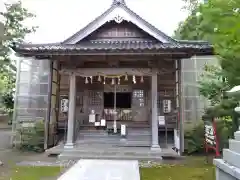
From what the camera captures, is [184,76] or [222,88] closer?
[222,88]

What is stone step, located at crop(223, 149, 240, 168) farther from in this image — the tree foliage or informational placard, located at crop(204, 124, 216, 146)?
informational placard, located at crop(204, 124, 216, 146)

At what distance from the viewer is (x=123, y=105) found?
48.7 ft

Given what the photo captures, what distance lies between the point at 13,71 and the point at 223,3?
2061cm

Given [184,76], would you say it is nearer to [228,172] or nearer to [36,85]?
[36,85]

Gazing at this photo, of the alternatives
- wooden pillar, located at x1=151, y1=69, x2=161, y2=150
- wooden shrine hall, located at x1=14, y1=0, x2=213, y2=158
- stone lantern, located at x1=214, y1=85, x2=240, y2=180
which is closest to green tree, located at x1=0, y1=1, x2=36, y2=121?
wooden shrine hall, located at x1=14, y1=0, x2=213, y2=158

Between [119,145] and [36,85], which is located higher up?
[36,85]

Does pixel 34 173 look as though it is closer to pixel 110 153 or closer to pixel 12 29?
pixel 110 153

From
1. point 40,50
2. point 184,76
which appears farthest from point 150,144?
point 40,50

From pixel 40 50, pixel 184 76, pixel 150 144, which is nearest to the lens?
pixel 40 50

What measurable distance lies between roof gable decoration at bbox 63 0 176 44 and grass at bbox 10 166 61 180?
19.6 ft

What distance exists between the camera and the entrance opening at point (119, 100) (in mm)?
14539

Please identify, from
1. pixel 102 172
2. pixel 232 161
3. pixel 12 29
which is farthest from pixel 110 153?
pixel 12 29

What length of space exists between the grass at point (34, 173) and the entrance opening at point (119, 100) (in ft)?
22.5

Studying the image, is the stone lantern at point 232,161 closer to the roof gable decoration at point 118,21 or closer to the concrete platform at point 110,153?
the concrete platform at point 110,153
